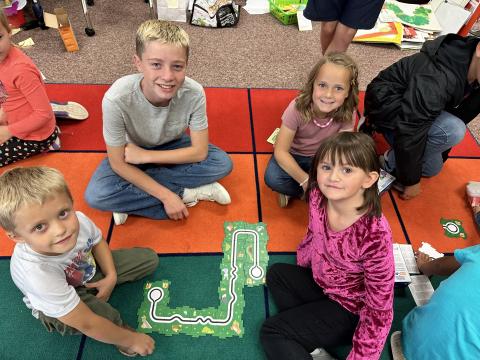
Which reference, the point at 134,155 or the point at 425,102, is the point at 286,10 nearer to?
the point at 425,102

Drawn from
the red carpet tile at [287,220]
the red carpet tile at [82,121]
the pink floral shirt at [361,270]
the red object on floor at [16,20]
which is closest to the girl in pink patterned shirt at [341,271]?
the pink floral shirt at [361,270]

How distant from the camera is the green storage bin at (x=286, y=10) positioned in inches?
111

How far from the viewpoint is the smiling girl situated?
137cm

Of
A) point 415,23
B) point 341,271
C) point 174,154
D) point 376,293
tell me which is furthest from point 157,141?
point 415,23

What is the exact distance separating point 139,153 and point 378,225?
90cm

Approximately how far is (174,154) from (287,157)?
1.52 feet

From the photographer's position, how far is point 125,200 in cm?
149

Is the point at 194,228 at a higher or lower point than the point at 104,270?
lower

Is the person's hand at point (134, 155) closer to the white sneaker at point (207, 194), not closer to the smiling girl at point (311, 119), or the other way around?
the white sneaker at point (207, 194)

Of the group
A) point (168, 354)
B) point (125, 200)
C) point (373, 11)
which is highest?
point (373, 11)

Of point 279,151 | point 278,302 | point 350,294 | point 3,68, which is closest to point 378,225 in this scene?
point 350,294

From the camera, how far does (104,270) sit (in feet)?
3.98

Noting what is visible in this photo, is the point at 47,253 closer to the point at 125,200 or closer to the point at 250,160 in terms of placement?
the point at 125,200

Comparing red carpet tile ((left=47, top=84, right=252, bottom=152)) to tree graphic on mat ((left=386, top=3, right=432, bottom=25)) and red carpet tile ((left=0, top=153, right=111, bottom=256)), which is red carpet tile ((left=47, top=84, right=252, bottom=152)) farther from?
tree graphic on mat ((left=386, top=3, right=432, bottom=25))
